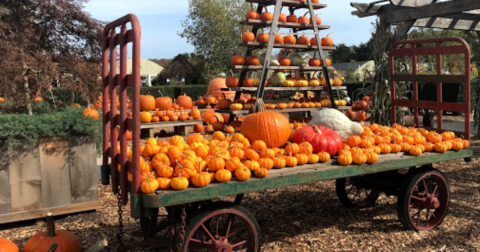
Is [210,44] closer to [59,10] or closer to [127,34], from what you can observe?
[59,10]

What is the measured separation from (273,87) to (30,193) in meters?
5.48

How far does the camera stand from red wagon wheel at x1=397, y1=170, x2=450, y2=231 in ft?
12.2

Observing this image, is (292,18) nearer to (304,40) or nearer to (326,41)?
(304,40)

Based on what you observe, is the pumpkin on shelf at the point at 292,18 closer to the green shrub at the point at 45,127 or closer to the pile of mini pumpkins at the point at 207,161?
the green shrub at the point at 45,127

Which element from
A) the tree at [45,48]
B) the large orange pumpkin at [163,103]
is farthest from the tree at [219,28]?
the tree at [45,48]

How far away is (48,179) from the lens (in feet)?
12.9

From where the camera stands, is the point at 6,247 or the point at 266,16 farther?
the point at 266,16

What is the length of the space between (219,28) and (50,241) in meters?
27.8

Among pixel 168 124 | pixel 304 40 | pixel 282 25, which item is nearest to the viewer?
pixel 282 25

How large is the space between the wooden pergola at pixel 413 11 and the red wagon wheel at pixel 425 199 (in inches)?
158

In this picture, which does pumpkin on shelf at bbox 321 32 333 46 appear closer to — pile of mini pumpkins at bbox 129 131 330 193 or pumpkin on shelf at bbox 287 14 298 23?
pumpkin on shelf at bbox 287 14 298 23

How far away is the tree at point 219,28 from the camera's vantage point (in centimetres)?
2989

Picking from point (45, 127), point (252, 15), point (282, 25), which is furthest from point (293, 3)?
point (45, 127)

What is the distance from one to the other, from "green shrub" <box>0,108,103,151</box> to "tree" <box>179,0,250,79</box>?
84.9 feet
